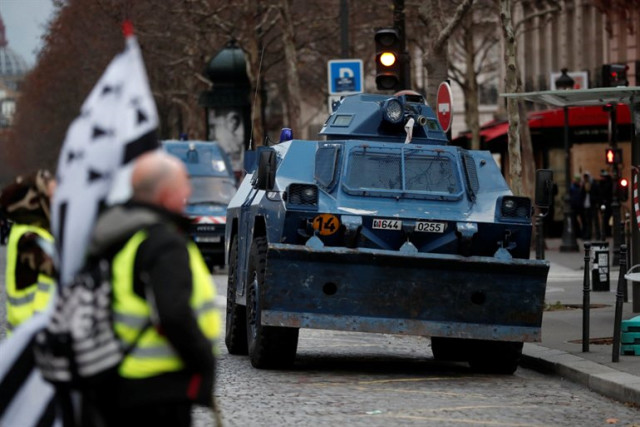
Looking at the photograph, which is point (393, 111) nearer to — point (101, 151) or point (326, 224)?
point (326, 224)

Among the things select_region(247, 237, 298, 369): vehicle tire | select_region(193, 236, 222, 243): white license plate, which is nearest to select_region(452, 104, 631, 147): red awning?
select_region(193, 236, 222, 243): white license plate

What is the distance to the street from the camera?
1109 centimetres

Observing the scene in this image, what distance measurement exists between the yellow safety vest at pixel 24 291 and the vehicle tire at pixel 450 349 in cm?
811

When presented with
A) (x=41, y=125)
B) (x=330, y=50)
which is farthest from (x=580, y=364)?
(x=41, y=125)

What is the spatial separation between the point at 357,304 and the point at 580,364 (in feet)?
6.31

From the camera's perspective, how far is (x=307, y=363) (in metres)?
15.0

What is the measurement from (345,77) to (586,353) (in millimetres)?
13023

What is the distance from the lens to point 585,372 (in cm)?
1335

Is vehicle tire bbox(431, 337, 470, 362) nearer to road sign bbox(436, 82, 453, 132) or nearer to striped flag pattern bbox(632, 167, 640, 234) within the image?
striped flag pattern bbox(632, 167, 640, 234)

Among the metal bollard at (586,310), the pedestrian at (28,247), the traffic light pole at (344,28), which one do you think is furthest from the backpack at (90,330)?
the traffic light pole at (344,28)

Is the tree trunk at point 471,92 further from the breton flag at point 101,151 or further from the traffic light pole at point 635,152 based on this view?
the breton flag at point 101,151

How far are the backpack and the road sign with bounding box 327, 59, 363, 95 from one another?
71.2 ft

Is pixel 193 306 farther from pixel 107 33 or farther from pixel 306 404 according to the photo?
pixel 107 33

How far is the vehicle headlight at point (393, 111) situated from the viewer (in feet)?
50.6
